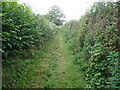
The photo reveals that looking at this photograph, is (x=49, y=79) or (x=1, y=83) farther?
(x=49, y=79)

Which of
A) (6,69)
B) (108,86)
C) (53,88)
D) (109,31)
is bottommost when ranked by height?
(53,88)

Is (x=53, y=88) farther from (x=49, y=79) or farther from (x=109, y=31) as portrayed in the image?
(x=109, y=31)

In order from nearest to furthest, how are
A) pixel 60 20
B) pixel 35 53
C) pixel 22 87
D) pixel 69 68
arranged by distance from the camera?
pixel 22 87
pixel 69 68
pixel 35 53
pixel 60 20

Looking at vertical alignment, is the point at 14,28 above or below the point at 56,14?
below

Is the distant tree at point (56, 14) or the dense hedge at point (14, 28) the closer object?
the dense hedge at point (14, 28)

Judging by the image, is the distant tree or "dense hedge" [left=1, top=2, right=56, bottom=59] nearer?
"dense hedge" [left=1, top=2, right=56, bottom=59]

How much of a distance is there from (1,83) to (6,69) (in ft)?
2.14

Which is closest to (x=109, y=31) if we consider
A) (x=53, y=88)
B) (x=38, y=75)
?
(x=53, y=88)

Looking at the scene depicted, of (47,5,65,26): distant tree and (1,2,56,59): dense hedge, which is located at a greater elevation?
(47,5,65,26): distant tree

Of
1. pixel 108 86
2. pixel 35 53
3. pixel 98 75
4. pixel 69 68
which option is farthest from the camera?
pixel 35 53

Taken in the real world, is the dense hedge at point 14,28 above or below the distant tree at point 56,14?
below

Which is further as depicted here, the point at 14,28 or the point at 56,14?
the point at 56,14

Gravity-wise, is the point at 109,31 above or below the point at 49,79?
above

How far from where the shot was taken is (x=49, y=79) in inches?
169
